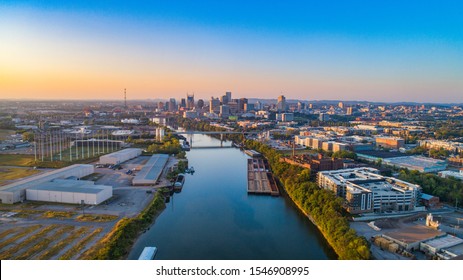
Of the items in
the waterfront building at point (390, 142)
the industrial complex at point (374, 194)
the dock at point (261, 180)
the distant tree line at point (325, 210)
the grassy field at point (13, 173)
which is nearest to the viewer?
the distant tree line at point (325, 210)

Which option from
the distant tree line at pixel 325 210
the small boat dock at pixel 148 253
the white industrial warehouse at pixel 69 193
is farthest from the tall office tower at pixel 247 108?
the small boat dock at pixel 148 253

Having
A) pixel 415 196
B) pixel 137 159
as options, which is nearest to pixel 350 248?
pixel 415 196

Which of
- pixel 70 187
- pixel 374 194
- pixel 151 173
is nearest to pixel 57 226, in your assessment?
pixel 70 187

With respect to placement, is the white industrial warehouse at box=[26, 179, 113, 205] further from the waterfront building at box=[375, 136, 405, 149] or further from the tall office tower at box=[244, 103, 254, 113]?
the tall office tower at box=[244, 103, 254, 113]

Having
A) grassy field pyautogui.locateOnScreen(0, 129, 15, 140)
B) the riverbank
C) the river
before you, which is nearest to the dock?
the river

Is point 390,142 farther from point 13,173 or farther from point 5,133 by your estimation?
point 5,133

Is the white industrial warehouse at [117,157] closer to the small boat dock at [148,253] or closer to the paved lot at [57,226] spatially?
the paved lot at [57,226]
